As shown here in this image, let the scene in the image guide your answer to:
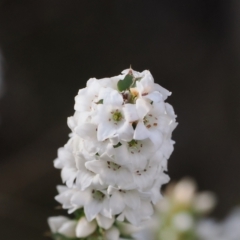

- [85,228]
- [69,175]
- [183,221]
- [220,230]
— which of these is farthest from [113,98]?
[220,230]

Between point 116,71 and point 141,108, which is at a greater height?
point 116,71

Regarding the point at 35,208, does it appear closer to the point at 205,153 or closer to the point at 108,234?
the point at 205,153

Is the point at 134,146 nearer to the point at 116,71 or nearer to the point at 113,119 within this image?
the point at 113,119

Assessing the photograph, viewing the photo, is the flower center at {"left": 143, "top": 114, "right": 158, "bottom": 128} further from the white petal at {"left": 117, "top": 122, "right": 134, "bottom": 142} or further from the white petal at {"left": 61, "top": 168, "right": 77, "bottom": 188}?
the white petal at {"left": 61, "top": 168, "right": 77, "bottom": 188}

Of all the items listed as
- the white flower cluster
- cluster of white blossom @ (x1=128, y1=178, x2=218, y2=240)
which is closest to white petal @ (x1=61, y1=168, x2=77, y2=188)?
the white flower cluster

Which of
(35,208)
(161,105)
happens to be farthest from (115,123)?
(35,208)

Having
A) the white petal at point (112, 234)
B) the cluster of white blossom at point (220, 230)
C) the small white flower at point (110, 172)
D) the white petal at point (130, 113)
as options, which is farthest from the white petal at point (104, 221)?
the cluster of white blossom at point (220, 230)
